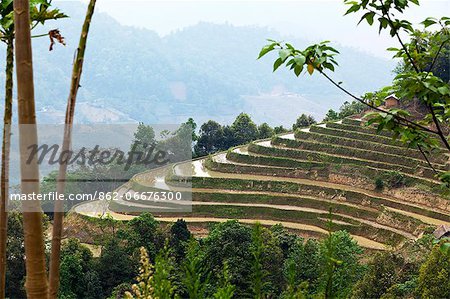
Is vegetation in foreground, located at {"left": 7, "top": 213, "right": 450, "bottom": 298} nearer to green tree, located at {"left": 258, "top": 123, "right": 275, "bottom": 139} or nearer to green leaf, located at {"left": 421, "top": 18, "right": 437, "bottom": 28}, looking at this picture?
green leaf, located at {"left": 421, "top": 18, "right": 437, "bottom": 28}

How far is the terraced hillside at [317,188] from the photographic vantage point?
14.6 m

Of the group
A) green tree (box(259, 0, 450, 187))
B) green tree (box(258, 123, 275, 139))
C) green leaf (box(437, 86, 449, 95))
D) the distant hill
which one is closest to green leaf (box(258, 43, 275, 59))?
green tree (box(259, 0, 450, 187))

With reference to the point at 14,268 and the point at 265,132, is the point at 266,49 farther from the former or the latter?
the point at 265,132

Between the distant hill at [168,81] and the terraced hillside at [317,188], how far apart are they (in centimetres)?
4903

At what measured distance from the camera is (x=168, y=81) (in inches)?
3799

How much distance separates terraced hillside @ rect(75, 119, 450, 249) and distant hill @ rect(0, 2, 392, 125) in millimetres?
49027

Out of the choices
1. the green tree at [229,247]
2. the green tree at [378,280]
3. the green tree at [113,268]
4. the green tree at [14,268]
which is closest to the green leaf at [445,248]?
the green tree at [378,280]

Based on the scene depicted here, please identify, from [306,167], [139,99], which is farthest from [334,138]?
[139,99]

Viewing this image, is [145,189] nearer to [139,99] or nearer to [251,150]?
[251,150]

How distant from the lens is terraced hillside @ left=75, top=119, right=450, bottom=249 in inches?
573

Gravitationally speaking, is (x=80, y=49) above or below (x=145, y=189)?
above

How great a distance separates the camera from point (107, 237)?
1345 centimetres

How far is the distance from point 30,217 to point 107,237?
12.7 metres

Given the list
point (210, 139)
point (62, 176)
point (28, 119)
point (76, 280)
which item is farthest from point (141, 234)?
point (210, 139)
